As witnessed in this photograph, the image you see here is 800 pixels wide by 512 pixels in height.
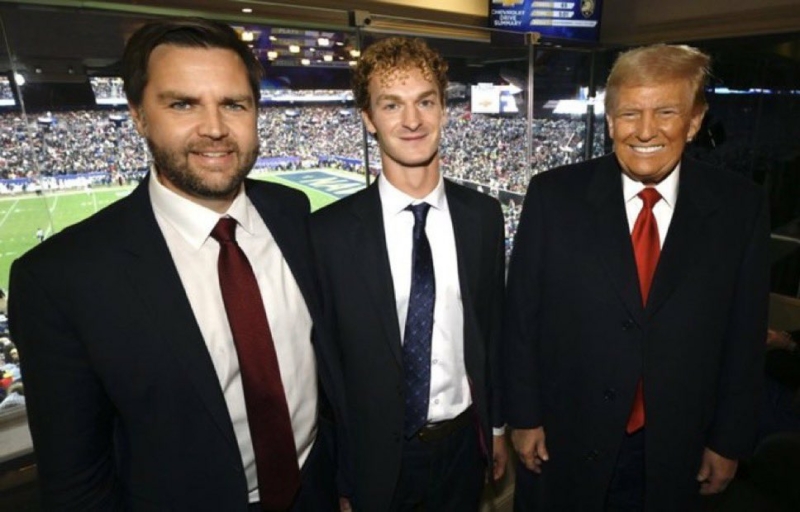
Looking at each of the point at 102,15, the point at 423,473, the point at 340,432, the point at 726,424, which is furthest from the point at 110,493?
the point at 102,15

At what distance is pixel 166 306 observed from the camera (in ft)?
3.72

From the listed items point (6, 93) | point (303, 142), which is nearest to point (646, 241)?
point (303, 142)

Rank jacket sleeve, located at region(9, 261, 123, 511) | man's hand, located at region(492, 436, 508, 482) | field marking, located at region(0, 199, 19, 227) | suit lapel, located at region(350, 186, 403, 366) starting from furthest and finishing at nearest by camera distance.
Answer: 1. field marking, located at region(0, 199, 19, 227)
2. man's hand, located at region(492, 436, 508, 482)
3. suit lapel, located at region(350, 186, 403, 366)
4. jacket sleeve, located at region(9, 261, 123, 511)

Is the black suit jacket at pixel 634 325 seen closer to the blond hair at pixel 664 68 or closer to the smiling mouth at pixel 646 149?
the smiling mouth at pixel 646 149

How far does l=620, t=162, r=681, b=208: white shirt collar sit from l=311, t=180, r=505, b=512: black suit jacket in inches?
18.4

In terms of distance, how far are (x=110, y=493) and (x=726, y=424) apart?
1831mm

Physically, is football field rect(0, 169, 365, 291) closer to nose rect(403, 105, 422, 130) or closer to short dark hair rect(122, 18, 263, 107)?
nose rect(403, 105, 422, 130)

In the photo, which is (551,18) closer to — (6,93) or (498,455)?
(498,455)

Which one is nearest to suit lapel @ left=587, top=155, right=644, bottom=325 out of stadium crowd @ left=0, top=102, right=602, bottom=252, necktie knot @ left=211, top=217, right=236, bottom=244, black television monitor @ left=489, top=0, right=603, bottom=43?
necktie knot @ left=211, top=217, right=236, bottom=244

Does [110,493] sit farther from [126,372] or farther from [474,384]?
[474,384]

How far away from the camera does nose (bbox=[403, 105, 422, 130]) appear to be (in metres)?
1.51

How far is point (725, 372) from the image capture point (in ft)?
4.99

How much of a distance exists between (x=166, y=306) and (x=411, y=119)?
0.91m

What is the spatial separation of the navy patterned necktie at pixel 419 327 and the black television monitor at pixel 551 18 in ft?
9.63
